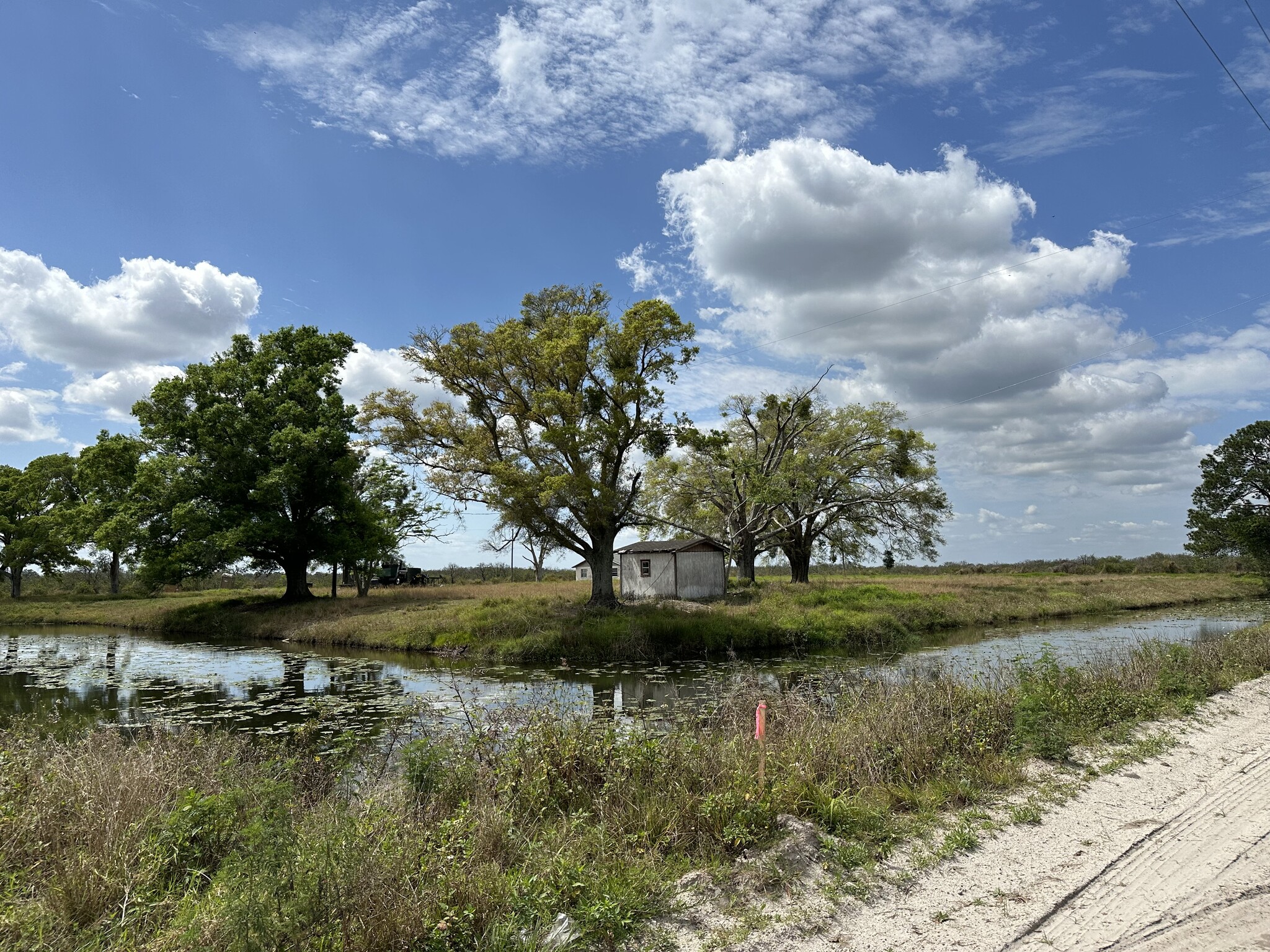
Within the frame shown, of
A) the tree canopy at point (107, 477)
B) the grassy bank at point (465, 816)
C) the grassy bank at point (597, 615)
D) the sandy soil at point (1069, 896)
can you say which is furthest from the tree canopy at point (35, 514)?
the sandy soil at point (1069, 896)

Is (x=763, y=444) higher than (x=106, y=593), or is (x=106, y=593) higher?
(x=763, y=444)

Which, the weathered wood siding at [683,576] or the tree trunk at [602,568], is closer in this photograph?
the tree trunk at [602,568]

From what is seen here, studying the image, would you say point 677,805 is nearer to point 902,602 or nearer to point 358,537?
Result: point 902,602

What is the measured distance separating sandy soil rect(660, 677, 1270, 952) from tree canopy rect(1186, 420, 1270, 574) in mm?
54216

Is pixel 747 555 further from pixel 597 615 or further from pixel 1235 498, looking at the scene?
pixel 1235 498

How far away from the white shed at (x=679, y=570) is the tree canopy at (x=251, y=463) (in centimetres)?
1466

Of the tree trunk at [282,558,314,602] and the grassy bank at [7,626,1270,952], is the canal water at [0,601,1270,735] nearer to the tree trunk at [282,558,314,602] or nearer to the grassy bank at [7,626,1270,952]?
the grassy bank at [7,626,1270,952]

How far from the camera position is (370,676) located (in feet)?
A: 62.1

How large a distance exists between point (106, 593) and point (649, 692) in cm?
4892

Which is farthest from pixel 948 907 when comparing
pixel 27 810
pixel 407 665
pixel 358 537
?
pixel 358 537

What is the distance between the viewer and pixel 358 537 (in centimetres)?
3469

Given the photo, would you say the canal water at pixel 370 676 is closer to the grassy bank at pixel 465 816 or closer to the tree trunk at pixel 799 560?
the grassy bank at pixel 465 816

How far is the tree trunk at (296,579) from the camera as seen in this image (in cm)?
3500

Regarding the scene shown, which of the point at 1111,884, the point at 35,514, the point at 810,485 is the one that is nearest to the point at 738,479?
the point at 810,485
